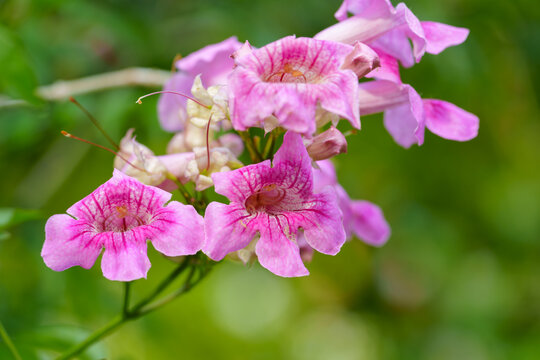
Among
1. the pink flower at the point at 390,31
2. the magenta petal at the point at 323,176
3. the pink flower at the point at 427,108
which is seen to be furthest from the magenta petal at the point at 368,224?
the pink flower at the point at 390,31

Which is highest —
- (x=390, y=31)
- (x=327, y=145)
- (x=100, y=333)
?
(x=390, y=31)

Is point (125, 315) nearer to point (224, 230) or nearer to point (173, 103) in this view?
point (224, 230)

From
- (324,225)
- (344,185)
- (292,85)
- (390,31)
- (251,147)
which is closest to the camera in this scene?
(292,85)

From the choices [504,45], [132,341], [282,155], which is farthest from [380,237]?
[132,341]

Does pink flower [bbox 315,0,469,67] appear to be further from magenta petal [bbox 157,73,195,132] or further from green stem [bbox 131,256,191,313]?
green stem [bbox 131,256,191,313]

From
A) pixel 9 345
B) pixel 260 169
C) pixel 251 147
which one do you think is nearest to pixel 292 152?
pixel 260 169

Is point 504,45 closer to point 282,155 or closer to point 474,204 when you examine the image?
point 474,204
